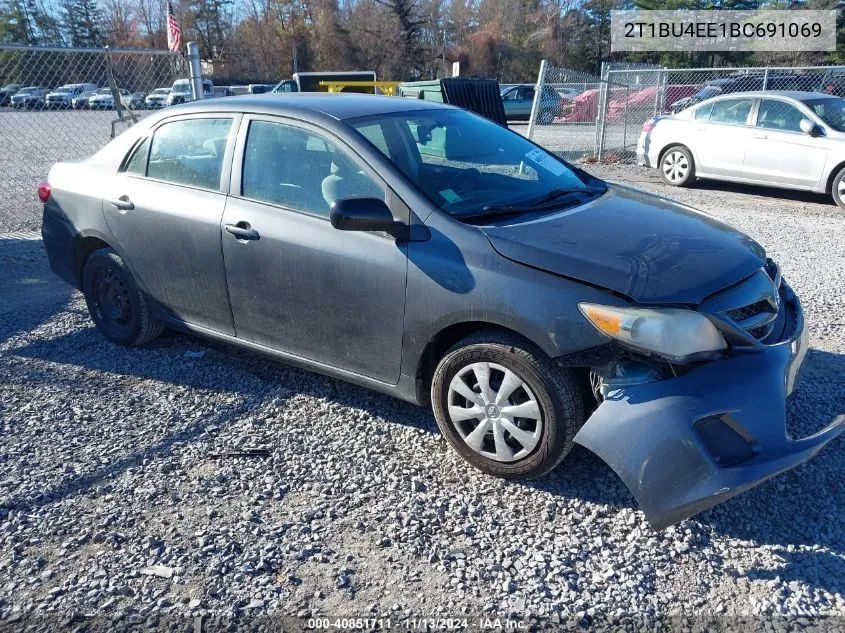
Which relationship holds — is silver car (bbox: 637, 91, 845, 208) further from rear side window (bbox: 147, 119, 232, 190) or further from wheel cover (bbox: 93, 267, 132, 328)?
wheel cover (bbox: 93, 267, 132, 328)

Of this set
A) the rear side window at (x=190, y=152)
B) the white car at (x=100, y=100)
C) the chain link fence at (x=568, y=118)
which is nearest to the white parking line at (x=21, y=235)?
the rear side window at (x=190, y=152)

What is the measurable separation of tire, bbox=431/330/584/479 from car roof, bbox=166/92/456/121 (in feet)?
4.95

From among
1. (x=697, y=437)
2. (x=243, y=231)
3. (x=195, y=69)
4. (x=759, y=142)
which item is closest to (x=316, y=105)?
(x=243, y=231)

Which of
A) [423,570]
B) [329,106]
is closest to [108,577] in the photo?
[423,570]

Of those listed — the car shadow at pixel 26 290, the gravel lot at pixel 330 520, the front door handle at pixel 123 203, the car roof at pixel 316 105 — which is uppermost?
the car roof at pixel 316 105

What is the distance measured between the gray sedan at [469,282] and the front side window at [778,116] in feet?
24.2

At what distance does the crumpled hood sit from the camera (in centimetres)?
300

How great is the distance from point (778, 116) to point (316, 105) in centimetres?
871

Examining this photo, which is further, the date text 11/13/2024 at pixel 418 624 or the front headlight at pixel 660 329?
the front headlight at pixel 660 329

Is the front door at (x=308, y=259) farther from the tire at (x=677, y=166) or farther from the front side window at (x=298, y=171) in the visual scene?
the tire at (x=677, y=166)

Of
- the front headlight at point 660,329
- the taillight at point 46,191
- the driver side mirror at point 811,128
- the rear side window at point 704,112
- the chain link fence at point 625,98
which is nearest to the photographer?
the front headlight at point 660,329

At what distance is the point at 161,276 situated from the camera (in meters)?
4.45

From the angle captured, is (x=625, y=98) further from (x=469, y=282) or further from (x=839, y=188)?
(x=469, y=282)

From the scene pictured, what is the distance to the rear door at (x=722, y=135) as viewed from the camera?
35.1 ft
